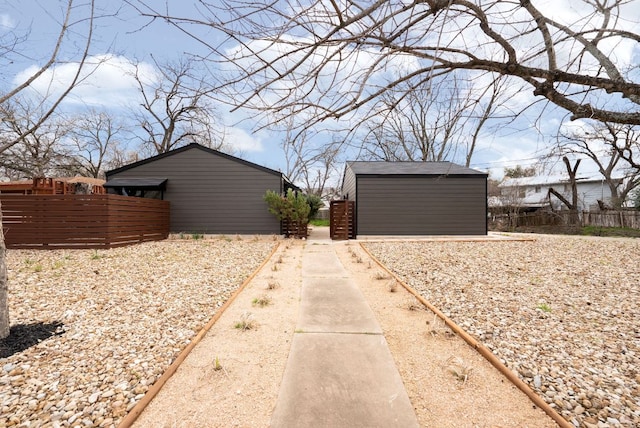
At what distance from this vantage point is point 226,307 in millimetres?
3537

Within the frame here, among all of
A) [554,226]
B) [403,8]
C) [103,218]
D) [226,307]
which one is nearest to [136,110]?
[103,218]

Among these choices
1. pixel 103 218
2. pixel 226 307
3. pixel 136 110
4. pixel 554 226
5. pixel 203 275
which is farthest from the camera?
pixel 136 110

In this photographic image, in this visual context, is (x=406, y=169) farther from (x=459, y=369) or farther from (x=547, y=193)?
(x=547, y=193)

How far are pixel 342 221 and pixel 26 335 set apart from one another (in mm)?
10205

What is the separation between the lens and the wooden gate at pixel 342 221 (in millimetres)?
12062

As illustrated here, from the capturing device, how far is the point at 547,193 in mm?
28344

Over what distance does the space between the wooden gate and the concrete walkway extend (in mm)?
8539

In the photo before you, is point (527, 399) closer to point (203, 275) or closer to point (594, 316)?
point (594, 316)

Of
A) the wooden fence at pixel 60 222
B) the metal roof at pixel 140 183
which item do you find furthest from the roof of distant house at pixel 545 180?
the wooden fence at pixel 60 222

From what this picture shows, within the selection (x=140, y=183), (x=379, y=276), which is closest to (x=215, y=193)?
(x=140, y=183)

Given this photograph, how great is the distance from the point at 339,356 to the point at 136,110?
2320cm

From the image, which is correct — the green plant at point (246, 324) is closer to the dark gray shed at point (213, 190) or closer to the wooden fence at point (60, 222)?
the wooden fence at point (60, 222)

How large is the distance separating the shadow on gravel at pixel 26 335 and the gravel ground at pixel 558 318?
13.1 ft

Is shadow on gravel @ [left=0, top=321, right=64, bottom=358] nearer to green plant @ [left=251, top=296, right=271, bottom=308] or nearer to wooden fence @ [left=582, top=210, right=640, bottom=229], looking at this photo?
green plant @ [left=251, top=296, right=271, bottom=308]
